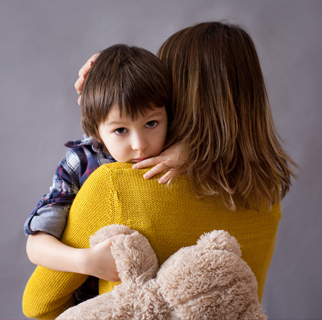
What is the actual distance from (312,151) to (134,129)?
5.25 ft

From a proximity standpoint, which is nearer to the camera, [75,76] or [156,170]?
[156,170]

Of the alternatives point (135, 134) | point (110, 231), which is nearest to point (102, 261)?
point (110, 231)

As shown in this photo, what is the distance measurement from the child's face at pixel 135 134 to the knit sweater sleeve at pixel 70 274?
0.15 meters

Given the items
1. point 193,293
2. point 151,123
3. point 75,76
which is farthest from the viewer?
point 75,76

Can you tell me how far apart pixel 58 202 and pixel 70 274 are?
217 millimetres

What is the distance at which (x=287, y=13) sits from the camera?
2283 millimetres

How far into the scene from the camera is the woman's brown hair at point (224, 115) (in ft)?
3.47

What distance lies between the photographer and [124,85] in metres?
1.04

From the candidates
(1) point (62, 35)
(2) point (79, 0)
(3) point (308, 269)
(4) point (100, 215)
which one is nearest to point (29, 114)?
(1) point (62, 35)

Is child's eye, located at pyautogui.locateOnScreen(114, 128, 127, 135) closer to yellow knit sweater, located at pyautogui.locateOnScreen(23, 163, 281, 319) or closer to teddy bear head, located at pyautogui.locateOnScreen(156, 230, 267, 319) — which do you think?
yellow knit sweater, located at pyautogui.locateOnScreen(23, 163, 281, 319)

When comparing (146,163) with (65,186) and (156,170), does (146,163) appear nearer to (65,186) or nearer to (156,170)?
(156,170)

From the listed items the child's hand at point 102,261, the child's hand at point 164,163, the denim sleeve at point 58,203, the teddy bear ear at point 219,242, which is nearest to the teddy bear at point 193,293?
the teddy bear ear at point 219,242

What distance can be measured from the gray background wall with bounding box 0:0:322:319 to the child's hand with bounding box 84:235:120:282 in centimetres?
138

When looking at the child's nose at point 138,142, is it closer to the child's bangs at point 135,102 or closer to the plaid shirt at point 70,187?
the child's bangs at point 135,102
